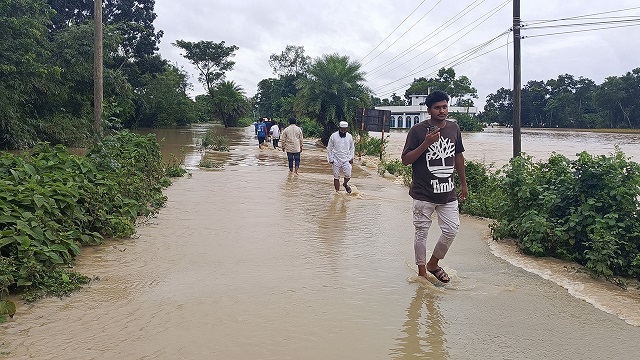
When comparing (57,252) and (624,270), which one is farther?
(624,270)

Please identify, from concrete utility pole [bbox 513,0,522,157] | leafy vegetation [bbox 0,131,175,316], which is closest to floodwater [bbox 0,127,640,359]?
leafy vegetation [bbox 0,131,175,316]

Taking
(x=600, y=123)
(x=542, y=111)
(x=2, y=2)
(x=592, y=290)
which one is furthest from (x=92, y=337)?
(x=542, y=111)

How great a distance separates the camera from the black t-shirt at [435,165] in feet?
17.0

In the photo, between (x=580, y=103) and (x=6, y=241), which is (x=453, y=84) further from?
(x=6, y=241)

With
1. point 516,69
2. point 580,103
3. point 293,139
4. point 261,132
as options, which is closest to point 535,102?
point 580,103

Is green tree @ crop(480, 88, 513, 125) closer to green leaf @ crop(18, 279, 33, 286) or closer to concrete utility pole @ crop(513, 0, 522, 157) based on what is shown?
concrete utility pole @ crop(513, 0, 522, 157)

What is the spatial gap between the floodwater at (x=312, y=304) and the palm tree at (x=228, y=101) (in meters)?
64.8

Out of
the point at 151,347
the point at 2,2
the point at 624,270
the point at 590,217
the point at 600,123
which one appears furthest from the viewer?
the point at 600,123

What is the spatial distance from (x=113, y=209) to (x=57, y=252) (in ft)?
6.29

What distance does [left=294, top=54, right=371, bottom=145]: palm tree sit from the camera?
95.5 ft

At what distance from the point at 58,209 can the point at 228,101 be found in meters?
67.4

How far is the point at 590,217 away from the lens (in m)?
6.13

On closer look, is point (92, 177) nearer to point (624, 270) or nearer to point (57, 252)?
point (57, 252)

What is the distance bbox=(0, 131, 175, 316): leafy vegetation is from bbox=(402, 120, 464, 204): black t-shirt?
10.9ft
